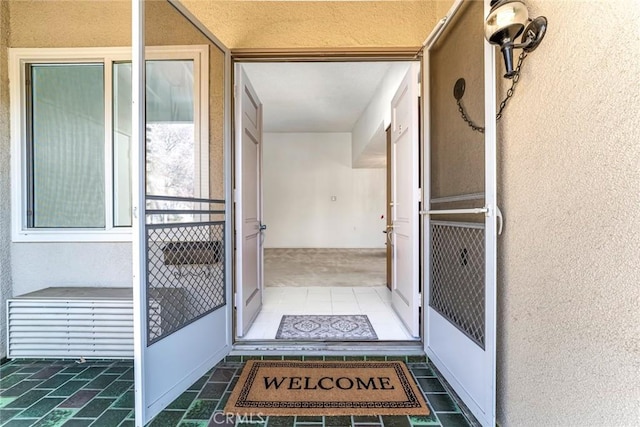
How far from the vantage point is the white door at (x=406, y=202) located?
2.29 meters

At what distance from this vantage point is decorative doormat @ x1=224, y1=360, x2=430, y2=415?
1636 millimetres

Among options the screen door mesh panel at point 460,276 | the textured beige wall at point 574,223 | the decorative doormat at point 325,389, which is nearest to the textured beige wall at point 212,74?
the decorative doormat at point 325,389

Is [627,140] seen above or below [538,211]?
above

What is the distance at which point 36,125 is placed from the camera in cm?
234

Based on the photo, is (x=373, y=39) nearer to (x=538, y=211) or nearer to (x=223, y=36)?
(x=223, y=36)

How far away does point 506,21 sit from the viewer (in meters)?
1.17

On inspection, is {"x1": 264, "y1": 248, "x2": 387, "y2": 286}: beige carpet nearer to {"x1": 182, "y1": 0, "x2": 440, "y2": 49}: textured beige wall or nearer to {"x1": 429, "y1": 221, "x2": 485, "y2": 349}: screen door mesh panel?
{"x1": 429, "y1": 221, "x2": 485, "y2": 349}: screen door mesh panel

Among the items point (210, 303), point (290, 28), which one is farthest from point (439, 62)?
point (210, 303)

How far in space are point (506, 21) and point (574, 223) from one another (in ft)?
2.79

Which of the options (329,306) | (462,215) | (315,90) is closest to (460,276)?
(462,215)

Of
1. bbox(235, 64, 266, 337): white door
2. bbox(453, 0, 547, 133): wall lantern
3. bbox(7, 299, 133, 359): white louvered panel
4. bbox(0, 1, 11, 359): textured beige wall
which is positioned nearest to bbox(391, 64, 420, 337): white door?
bbox(453, 0, 547, 133): wall lantern

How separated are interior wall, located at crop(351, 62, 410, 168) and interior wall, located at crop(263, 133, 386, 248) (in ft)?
1.93

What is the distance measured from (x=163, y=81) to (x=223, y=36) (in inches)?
28.9

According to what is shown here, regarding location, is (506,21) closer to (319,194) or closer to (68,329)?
(68,329)
